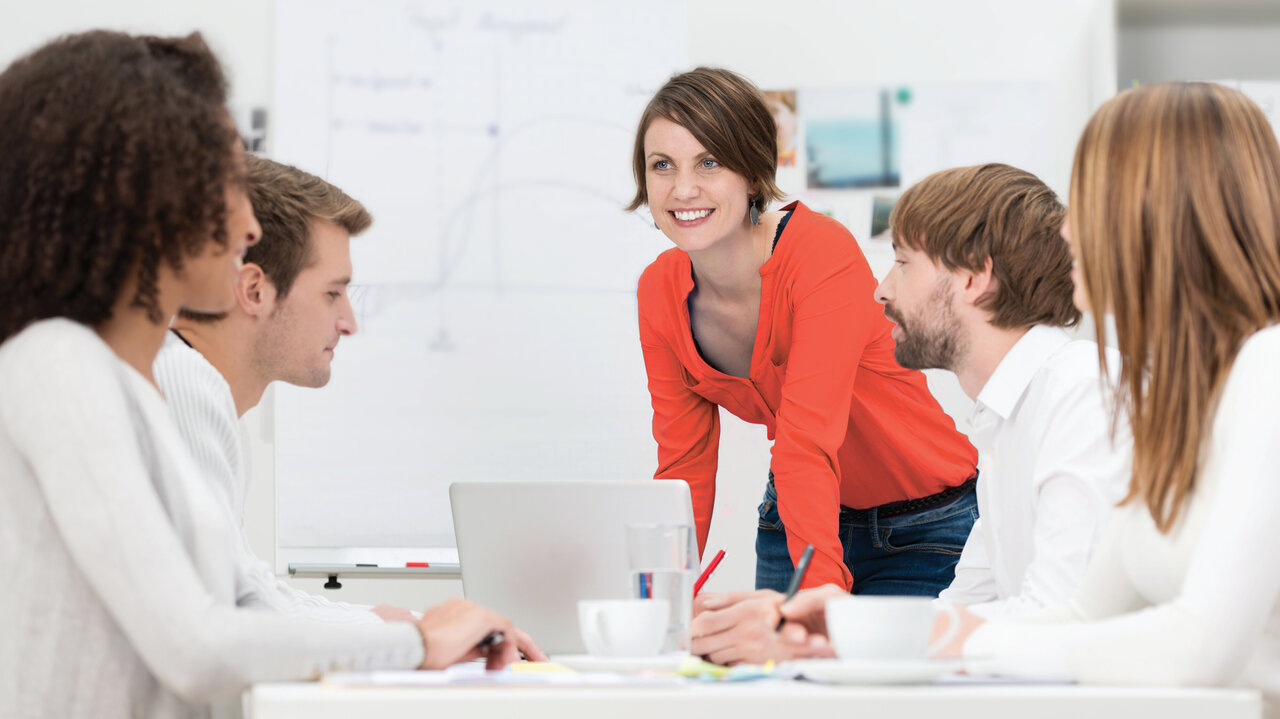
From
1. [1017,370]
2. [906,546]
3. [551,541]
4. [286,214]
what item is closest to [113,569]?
[551,541]

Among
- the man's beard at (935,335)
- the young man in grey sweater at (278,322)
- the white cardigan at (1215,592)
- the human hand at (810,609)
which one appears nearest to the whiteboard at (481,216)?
the young man in grey sweater at (278,322)

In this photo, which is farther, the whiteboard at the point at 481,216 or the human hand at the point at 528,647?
the whiteboard at the point at 481,216

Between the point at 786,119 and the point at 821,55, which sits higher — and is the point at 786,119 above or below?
below

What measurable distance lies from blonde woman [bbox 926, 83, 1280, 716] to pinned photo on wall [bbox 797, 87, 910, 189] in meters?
1.71

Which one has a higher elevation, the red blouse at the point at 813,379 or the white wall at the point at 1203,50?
the white wall at the point at 1203,50

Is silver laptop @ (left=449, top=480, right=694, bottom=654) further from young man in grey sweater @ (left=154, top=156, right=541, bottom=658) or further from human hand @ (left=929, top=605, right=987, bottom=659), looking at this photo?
human hand @ (left=929, top=605, right=987, bottom=659)

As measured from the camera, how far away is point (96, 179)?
0.97 metres

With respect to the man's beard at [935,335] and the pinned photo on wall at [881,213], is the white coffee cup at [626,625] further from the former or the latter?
the pinned photo on wall at [881,213]

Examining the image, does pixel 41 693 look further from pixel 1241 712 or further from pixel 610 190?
pixel 610 190

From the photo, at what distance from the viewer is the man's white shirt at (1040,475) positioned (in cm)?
140

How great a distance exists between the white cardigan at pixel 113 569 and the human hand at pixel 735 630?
42cm

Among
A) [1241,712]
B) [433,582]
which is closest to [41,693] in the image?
[1241,712]

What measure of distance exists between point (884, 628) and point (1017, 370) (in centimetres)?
87

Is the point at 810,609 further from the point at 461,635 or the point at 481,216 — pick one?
the point at 481,216
